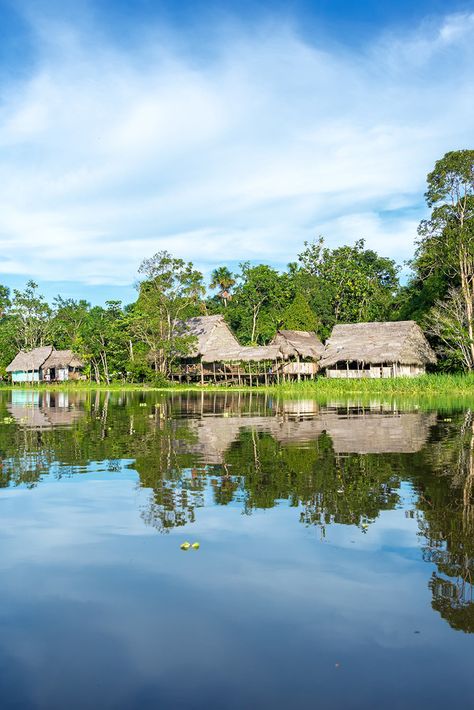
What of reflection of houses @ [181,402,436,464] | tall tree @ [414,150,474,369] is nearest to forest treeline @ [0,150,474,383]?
tall tree @ [414,150,474,369]

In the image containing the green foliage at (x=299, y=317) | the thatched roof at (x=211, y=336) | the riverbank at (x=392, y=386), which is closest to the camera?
the riverbank at (x=392, y=386)

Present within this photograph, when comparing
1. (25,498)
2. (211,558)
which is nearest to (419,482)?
(211,558)

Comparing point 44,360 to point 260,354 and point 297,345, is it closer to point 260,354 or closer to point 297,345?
point 260,354

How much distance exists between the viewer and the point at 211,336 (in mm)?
58562

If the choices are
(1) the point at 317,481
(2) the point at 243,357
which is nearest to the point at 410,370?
(2) the point at 243,357

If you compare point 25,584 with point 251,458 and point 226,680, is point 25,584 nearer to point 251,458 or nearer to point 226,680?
point 226,680

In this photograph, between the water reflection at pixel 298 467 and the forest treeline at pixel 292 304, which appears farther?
the forest treeline at pixel 292 304

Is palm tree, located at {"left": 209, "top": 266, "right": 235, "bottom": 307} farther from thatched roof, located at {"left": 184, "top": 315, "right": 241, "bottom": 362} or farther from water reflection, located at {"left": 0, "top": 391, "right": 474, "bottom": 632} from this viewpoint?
water reflection, located at {"left": 0, "top": 391, "right": 474, "bottom": 632}

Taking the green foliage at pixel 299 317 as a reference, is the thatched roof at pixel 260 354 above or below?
below

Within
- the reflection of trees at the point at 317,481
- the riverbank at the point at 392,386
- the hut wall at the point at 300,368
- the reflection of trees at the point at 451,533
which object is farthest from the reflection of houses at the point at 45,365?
the reflection of trees at the point at 451,533

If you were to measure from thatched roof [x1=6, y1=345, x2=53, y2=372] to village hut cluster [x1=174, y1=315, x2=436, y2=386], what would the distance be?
68.6ft

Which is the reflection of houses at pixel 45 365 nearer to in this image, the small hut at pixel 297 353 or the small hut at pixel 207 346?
the small hut at pixel 207 346

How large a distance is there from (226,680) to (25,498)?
5846mm

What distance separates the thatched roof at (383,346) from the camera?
49.2 m
